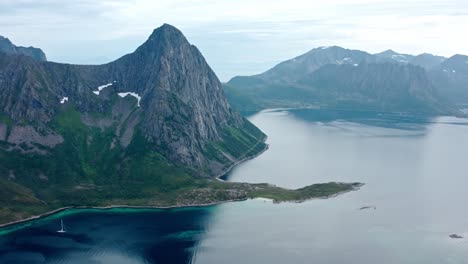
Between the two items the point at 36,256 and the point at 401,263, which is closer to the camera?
the point at 401,263

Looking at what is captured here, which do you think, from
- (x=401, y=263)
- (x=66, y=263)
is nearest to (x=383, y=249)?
(x=401, y=263)

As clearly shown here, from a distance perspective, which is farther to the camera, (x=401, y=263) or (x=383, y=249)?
(x=383, y=249)

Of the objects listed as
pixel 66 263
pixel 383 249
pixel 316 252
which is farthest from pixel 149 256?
pixel 383 249

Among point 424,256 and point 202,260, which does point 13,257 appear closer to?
point 202,260

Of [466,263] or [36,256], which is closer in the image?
[466,263]

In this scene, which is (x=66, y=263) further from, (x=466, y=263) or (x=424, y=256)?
(x=466, y=263)

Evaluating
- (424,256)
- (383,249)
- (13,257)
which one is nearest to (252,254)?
(383,249)

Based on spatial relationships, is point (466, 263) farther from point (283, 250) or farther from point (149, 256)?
point (149, 256)
